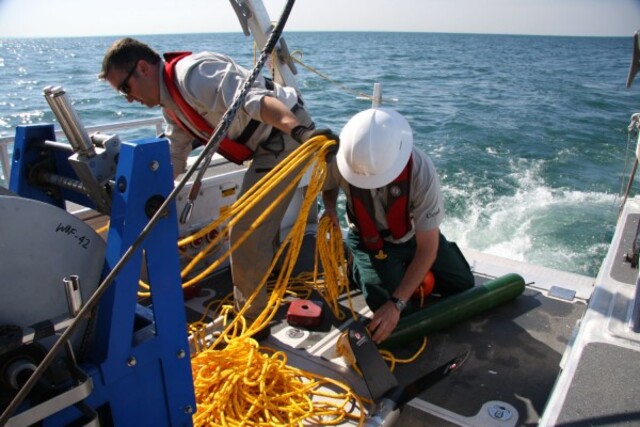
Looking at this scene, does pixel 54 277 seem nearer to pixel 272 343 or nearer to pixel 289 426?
pixel 289 426

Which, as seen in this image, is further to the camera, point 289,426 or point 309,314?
point 309,314

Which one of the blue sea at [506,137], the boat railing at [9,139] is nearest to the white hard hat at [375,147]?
the boat railing at [9,139]

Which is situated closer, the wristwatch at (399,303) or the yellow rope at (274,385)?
the yellow rope at (274,385)

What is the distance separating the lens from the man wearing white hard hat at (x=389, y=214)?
95.0 inches

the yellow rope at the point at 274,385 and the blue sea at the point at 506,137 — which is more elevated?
the yellow rope at the point at 274,385

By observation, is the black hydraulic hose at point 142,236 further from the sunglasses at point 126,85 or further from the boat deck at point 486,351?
the boat deck at point 486,351

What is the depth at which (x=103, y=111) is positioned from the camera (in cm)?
1286

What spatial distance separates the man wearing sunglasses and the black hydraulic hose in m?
0.68

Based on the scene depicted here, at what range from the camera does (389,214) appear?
285 centimetres

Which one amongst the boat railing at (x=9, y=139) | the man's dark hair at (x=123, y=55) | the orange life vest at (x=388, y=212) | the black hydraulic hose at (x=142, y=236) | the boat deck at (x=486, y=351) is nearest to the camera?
the black hydraulic hose at (x=142, y=236)

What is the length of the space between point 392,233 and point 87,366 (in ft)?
→ 6.34

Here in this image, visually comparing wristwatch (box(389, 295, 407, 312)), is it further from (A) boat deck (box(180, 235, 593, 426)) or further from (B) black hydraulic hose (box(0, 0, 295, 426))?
(B) black hydraulic hose (box(0, 0, 295, 426))

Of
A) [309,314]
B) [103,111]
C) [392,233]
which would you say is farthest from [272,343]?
[103,111]

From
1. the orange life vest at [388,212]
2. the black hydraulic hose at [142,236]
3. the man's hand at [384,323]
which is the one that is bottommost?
the man's hand at [384,323]
